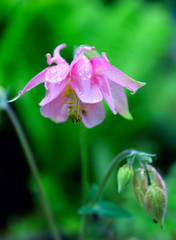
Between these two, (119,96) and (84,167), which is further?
(84,167)

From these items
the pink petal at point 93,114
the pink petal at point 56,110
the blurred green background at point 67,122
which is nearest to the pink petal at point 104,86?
the pink petal at point 93,114

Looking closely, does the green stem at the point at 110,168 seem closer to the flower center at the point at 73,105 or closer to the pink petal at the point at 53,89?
the flower center at the point at 73,105

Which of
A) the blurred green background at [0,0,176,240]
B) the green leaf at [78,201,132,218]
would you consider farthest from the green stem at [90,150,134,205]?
the blurred green background at [0,0,176,240]

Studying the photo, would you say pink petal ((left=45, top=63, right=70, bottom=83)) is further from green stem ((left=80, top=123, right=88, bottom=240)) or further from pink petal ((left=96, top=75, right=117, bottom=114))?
green stem ((left=80, top=123, right=88, bottom=240))

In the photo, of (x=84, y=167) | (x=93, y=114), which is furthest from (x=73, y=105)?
(x=84, y=167)

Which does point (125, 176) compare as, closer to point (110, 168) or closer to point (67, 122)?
point (110, 168)

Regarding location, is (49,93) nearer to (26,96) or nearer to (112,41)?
(26,96)
